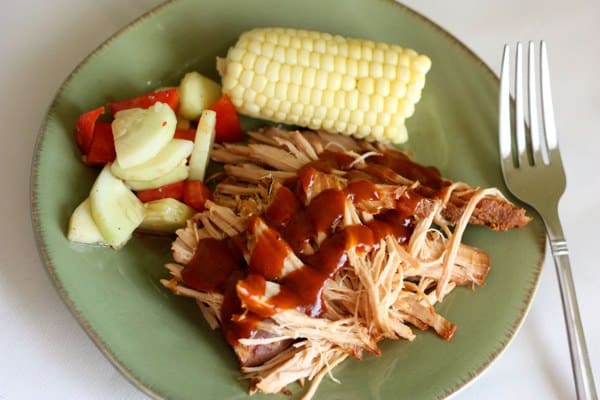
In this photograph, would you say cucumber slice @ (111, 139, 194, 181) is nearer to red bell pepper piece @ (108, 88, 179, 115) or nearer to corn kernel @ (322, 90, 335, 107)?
red bell pepper piece @ (108, 88, 179, 115)

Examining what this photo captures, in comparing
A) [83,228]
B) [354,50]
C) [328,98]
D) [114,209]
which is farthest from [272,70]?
[83,228]

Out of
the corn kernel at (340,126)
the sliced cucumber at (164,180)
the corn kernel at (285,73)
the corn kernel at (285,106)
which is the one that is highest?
the corn kernel at (285,73)

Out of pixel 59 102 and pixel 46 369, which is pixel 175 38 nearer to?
pixel 59 102

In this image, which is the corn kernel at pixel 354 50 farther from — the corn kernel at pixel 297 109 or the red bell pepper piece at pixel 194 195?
the red bell pepper piece at pixel 194 195

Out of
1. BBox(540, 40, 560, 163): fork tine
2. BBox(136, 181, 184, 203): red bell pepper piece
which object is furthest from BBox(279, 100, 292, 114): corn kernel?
BBox(540, 40, 560, 163): fork tine

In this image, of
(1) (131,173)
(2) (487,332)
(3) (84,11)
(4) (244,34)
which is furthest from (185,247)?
(3) (84,11)

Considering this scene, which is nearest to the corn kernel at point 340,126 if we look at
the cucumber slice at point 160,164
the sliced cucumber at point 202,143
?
the sliced cucumber at point 202,143

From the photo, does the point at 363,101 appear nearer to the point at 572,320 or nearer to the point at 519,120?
the point at 519,120
